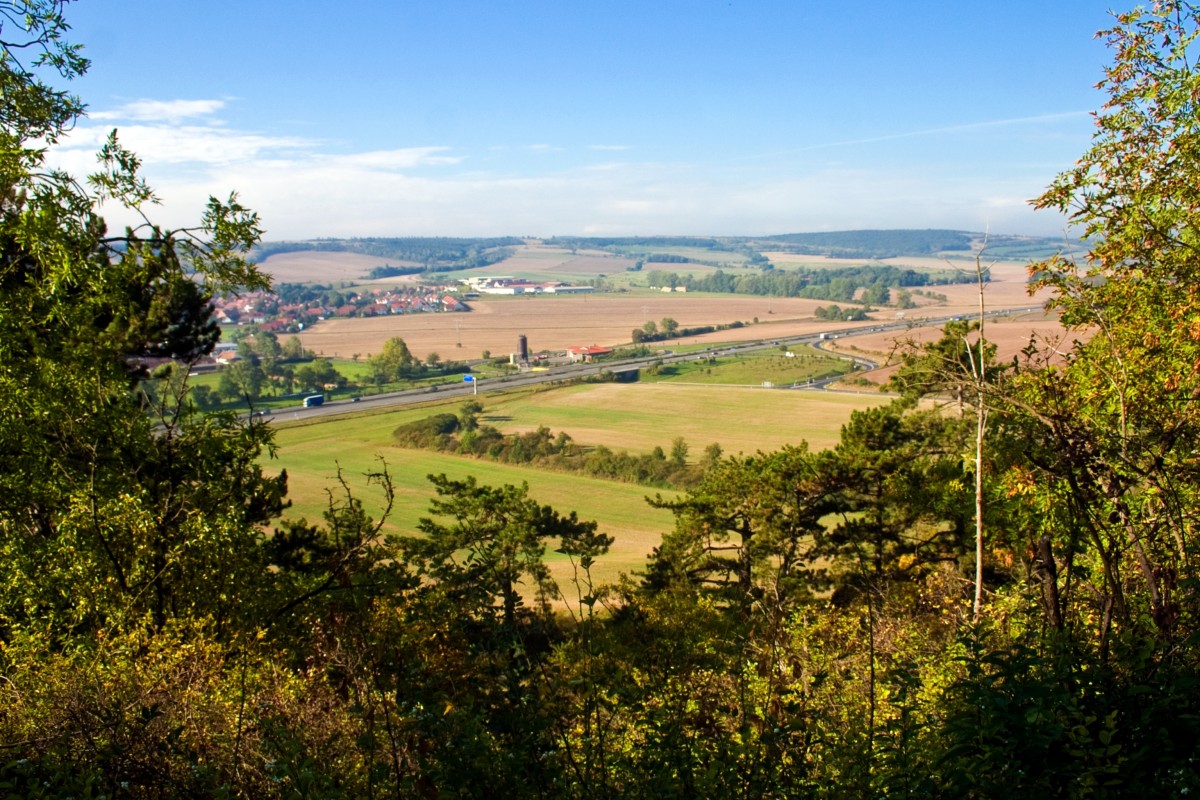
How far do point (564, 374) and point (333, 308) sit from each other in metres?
59.2

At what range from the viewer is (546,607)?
1498 cm

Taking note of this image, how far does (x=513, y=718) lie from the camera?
3.63 metres

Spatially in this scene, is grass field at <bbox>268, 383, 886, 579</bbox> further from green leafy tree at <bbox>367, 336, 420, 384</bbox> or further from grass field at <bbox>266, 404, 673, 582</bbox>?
green leafy tree at <bbox>367, 336, 420, 384</bbox>

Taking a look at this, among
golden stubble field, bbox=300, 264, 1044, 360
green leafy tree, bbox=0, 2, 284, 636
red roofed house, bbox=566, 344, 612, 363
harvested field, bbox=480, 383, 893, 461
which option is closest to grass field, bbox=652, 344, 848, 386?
harvested field, bbox=480, 383, 893, 461

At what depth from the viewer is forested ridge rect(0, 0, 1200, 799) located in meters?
3.48

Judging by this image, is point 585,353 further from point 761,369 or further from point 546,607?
point 546,607

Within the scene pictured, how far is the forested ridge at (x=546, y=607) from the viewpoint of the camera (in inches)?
137

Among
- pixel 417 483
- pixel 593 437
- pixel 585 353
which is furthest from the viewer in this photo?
pixel 585 353

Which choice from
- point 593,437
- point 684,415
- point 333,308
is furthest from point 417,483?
point 333,308

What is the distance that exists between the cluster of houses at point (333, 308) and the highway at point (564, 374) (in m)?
40.3

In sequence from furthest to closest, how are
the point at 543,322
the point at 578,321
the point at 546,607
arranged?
the point at 578,321, the point at 543,322, the point at 546,607

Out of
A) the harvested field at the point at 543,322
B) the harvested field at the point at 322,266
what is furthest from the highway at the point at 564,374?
Answer: the harvested field at the point at 322,266

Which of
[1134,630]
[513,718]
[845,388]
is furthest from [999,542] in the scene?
[845,388]

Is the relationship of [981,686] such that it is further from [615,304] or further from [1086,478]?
[615,304]
